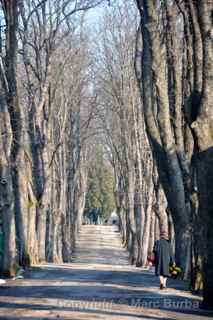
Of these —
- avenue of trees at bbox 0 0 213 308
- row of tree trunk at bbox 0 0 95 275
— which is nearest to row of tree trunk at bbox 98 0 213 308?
avenue of trees at bbox 0 0 213 308

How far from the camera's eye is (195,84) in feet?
53.6

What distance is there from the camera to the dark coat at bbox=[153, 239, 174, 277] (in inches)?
783

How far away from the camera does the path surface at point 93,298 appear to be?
48.5ft

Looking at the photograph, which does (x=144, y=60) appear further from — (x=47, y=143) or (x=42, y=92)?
(x=47, y=143)

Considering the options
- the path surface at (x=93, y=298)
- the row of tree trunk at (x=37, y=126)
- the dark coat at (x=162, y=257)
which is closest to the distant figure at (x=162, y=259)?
the dark coat at (x=162, y=257)

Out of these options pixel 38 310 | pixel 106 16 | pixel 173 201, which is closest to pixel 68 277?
pixel 173 201

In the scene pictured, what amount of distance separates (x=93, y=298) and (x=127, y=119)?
26771mm

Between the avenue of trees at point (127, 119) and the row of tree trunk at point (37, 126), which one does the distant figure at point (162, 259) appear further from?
the row of tree trunk at point (37, 126)

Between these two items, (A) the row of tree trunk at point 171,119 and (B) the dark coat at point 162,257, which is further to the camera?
(B) the dark coat at point 162,257

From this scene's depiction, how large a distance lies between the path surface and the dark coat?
0.48 meters

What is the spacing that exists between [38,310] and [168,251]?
18.9ft

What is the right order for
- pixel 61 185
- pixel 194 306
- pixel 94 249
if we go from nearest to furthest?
pixel 194 306
pixel 61 185
pixel 94 249

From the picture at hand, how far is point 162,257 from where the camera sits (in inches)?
795

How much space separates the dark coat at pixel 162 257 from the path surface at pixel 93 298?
0.48m
